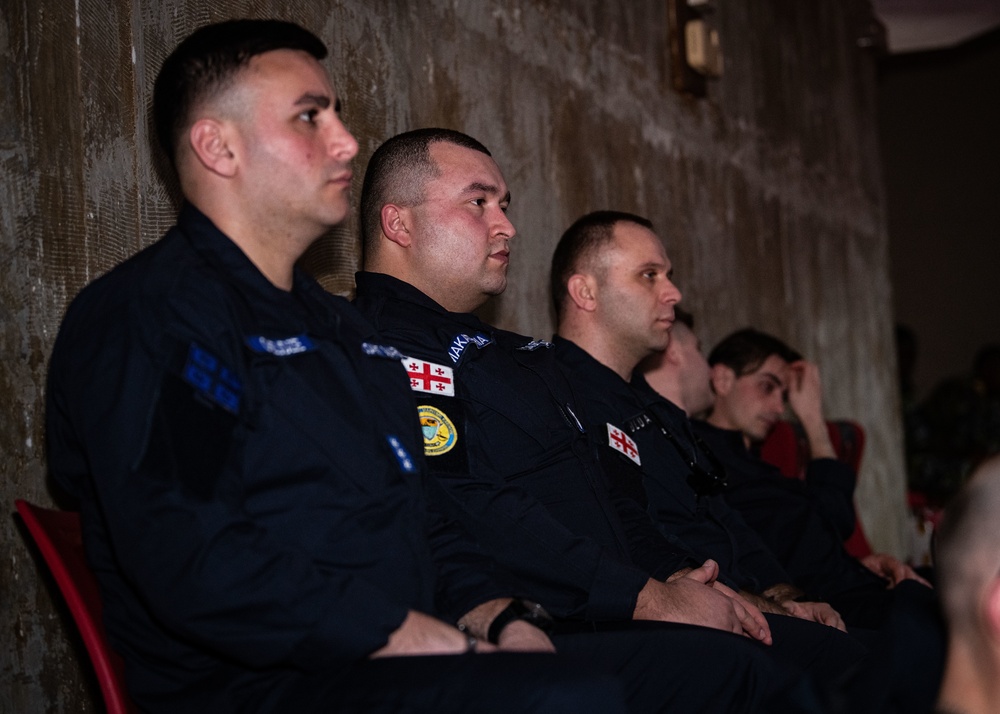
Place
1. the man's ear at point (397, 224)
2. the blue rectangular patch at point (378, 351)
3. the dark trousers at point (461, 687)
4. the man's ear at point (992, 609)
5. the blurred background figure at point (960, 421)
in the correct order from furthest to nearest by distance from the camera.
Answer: the blurred background figure at point (960, 421), the man's ear at point (397, 224), the blue rectangular patch at point (378, 351), the dark trousers at point (461, 687), the man's ear at point (992, 609)

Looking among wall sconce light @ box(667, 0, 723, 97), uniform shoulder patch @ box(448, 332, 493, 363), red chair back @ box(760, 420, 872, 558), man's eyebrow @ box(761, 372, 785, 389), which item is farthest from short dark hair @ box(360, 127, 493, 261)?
wall sconce light @ box(667, 0, 723, 97)

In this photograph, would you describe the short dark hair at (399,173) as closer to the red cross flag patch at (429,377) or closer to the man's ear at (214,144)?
the red cross flag patch at (429,377)

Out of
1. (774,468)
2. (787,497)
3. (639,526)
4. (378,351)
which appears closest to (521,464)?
(639,526)

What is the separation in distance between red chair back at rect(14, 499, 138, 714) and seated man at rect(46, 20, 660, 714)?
3 cm

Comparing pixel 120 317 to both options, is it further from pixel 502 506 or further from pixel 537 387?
pixel 537 387

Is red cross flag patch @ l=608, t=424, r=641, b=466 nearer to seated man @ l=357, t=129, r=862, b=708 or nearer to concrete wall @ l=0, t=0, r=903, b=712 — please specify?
seated man @ l=357, t=129, r=862, b=708

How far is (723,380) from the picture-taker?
4.22 meters

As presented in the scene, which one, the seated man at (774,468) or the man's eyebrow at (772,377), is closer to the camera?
the seated man at (774,468)

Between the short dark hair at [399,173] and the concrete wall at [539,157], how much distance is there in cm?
24

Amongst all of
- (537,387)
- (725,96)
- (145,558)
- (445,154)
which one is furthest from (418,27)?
(725,96)

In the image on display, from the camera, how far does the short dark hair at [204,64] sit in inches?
70.8

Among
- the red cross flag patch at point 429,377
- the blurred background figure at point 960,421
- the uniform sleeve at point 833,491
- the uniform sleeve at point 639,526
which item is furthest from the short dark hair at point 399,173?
the blurred background figure at point 960,421

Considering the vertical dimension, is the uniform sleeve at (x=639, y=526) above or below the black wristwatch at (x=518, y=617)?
below

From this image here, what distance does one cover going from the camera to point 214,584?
1426mm
